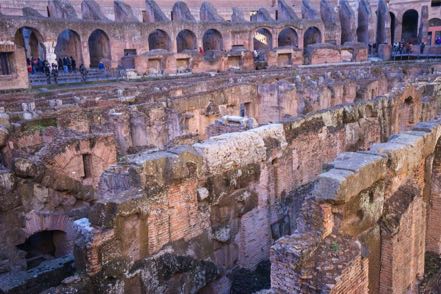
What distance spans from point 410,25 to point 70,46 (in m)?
31.6

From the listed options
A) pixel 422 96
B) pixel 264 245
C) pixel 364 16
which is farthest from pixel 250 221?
pixel 364 16

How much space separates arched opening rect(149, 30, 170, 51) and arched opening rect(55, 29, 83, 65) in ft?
20.5

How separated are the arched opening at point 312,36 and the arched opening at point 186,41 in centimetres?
1048

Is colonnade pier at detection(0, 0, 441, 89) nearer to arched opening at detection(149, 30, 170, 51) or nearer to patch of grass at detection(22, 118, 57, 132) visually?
arched opening at detection(149, 30, 170, 51)

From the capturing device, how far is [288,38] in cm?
3844

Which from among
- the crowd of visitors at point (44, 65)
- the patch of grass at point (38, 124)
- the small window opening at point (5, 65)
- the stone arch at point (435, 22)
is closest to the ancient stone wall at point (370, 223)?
the patch of grass at point (38, 124)

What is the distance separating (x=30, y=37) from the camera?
30.3 metres

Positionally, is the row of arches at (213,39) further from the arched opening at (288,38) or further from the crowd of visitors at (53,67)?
the crowd of visitors at (53,67)

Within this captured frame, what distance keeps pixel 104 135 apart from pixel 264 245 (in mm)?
4199

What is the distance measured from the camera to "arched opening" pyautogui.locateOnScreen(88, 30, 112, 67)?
29.4 m

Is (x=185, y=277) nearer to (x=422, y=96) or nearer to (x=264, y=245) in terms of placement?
(x=264, y=245)

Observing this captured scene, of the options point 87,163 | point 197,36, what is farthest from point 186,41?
point 87,163

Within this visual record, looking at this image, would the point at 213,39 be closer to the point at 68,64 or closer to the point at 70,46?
the point at 70,46

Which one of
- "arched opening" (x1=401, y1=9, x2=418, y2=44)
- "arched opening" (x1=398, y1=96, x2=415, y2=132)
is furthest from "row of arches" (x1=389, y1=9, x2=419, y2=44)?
"arched opening" (x1=398, y1=96, x2=415, y2=132)
